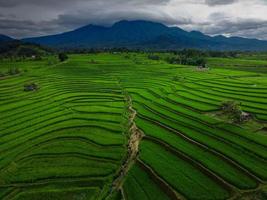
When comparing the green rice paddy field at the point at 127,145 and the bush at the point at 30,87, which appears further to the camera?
the bush at the point at 30,87

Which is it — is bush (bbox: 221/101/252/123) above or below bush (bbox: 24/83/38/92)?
above

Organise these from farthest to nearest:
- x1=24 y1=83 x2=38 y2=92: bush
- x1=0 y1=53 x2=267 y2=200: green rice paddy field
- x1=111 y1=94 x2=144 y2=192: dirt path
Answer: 1. x1=24 y1=83 x2=38 y2=92: bush
2. x1=111 y1=94 x2=144 y2=192: dirt path
3. x1=0 y1=53 x2=267 y2=200: green rice paddy field

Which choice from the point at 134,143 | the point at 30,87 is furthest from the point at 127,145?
the point at 30,87

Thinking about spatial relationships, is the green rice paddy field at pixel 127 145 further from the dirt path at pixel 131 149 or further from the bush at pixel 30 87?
the bush at pixel 30 87

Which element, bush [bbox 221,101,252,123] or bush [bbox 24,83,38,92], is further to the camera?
bush [bbox 24,83,38,92]

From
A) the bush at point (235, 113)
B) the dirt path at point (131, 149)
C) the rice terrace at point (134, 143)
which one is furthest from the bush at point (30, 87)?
the bush at point (235, 113)

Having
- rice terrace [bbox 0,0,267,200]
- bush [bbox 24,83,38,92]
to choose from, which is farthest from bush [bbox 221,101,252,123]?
bush [bbox 24,83,38,92]

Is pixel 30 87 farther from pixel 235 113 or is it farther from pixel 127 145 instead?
pixel 235 113

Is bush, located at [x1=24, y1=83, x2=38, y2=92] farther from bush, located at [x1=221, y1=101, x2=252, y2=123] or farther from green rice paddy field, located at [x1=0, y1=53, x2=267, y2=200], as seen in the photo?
bush, located at [x1=221, y1=101, x2=252, y2=123]

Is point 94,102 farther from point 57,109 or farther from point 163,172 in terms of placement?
point 163,172
